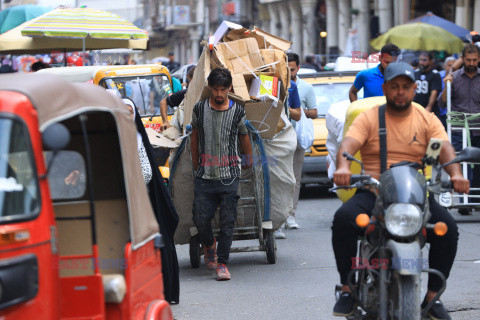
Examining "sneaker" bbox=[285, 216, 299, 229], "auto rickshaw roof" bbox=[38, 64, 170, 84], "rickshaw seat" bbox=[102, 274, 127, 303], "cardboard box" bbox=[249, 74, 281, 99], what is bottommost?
"sneaker" bbox=[285, 216, 299, 229]

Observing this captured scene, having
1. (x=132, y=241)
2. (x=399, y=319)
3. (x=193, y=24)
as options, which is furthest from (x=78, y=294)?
(x=193, y=24)

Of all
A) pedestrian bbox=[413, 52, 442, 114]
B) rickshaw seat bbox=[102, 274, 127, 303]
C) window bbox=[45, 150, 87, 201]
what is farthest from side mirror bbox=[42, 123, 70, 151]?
pedestrian bbox=[413, 52, 442, 114]

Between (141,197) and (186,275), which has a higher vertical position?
(141,197)

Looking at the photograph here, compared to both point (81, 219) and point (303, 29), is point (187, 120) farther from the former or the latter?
point (303, 29)

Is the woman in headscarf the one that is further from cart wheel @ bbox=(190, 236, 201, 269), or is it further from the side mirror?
the side mirror

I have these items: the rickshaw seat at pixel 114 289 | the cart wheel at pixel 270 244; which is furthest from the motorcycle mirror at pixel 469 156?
the cart wheel at pixel 270 244

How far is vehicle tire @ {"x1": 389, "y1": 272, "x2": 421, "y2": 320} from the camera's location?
15.8ft

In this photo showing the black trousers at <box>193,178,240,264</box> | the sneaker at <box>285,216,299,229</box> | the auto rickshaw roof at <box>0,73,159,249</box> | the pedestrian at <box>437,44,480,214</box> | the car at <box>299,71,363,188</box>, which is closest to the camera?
the auto rickshaw roof at <box>0,73,159,249</box>

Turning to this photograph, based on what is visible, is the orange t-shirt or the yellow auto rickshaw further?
the yellow auto rickshaw

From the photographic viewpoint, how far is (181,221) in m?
8.70

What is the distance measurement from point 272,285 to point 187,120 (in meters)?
1.82

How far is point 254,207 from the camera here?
8.89 m

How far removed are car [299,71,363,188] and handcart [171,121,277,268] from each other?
5.37 m

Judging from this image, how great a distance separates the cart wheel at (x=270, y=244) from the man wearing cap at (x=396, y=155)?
10.7 ft
